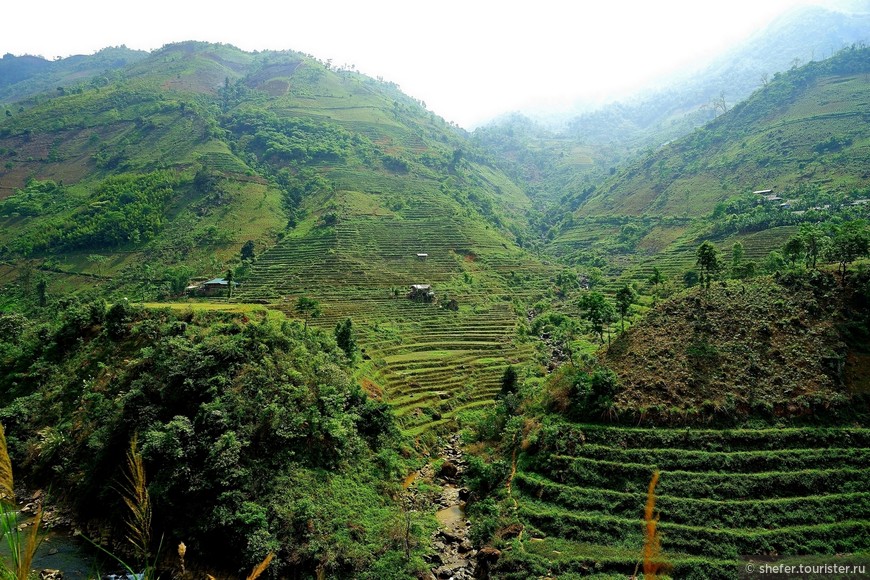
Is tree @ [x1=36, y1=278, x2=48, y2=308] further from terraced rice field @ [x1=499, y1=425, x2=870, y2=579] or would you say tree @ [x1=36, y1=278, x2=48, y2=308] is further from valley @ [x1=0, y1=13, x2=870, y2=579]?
terraced rice field @ [x1=499, y1=425, x2=870, y2=579]

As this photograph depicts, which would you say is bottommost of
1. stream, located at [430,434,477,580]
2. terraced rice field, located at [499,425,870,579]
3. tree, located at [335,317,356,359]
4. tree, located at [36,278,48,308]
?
stream, located at [430,434,477,580]

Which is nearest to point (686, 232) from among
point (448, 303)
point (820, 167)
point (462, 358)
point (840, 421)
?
point (820, 167)

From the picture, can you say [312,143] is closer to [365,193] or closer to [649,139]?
[365,193]

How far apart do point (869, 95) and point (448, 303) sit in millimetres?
99841

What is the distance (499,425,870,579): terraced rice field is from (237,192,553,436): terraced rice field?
13637 millimetres

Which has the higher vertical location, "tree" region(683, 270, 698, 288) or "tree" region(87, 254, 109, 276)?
"tree" region(87, 254, 109, 276)

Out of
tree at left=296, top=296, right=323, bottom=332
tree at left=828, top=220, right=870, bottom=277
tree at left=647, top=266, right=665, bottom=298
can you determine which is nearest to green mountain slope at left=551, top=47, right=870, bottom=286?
tree at left=647, top=266, right=665, bottom=298

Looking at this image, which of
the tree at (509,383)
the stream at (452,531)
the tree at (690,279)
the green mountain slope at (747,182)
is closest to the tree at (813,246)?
the tree at (690,279)

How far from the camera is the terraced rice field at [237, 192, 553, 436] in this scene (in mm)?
43812

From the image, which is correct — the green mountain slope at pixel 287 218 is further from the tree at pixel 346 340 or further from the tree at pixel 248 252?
the tree at pixel 346 340

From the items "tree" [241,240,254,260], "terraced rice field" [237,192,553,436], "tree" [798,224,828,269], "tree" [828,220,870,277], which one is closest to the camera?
"tree" [828,220,870,277]

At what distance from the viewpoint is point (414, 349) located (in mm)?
50062

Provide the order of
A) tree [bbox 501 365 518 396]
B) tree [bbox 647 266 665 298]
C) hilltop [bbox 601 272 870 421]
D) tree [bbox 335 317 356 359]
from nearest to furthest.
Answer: hilltop [bbox 601 272 870 421] < tree [bbox 501 365 518 396] < tree [bbox 335 317 356 359] < tree [bbox 647 266 665 298]

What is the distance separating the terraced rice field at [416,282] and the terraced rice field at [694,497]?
13637mm
